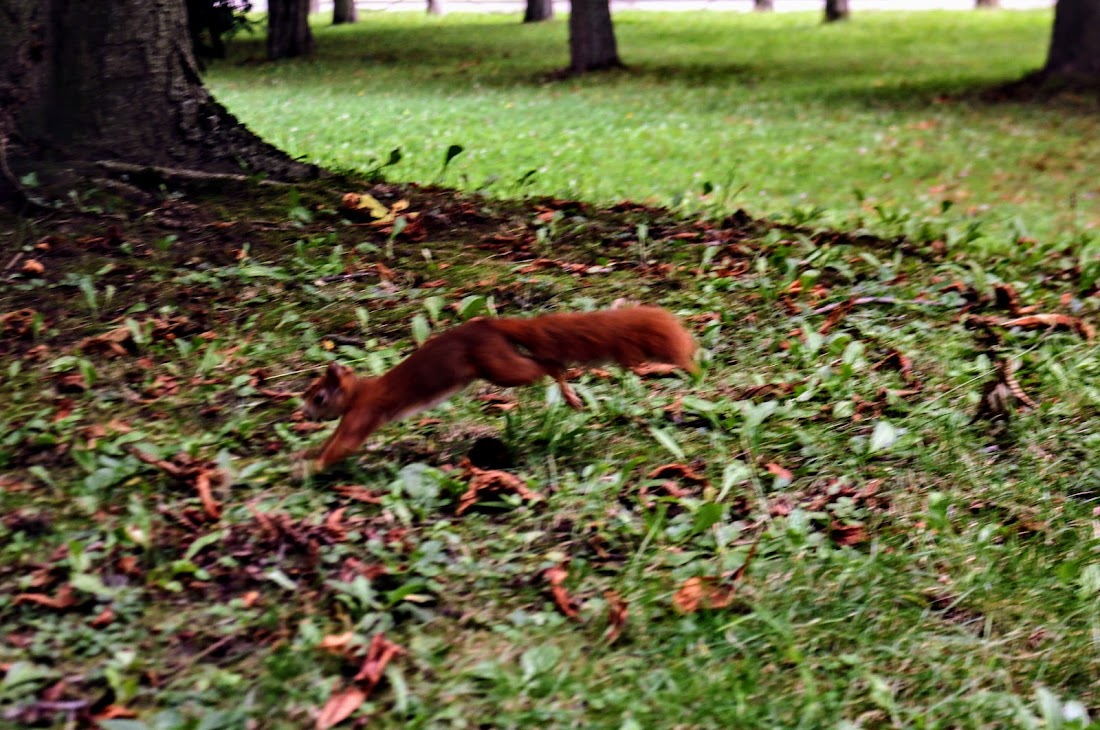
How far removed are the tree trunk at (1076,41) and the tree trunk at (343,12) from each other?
1820 centimetres

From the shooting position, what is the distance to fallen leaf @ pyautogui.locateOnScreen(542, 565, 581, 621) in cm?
307

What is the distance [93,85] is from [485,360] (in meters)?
3.24

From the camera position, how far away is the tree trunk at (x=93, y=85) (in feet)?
17.9

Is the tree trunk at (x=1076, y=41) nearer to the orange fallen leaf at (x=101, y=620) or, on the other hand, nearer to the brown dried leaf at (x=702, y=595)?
the brown dried leaf at (x=702, y=595)

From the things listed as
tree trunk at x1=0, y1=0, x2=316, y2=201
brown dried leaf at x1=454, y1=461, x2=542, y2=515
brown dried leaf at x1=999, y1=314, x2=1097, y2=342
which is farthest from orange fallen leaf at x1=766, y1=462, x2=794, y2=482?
tree trunk at x1=0, y1=0, x2=316, y2=201

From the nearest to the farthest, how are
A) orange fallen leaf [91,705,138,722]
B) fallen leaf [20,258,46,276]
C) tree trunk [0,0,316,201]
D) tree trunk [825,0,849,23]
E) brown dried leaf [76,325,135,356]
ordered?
orange fallen leaf [91,705,138,722] < brown dried leaf [76,325,135,356] < fallen leaf [20,258,46,276] < tree trunk [0,0,316,201] < tree trunk [825,0,849,23]

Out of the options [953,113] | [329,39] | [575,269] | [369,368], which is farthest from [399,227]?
[329,39]

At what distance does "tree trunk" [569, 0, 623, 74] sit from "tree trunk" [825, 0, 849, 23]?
1053 centimetres

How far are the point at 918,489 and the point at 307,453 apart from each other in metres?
2.09

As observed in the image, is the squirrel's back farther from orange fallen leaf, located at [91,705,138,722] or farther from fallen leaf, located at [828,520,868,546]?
orange fallen leaf, located at [91,705,138,722]

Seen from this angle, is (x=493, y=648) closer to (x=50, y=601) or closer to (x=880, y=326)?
(x=50, y=601)

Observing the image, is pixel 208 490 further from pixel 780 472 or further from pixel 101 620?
pixel 780 472

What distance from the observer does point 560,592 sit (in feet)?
10.2

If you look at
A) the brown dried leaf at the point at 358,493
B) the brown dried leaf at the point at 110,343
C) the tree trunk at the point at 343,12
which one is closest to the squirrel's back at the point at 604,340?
the brown dried leaf at the point at 358,493
